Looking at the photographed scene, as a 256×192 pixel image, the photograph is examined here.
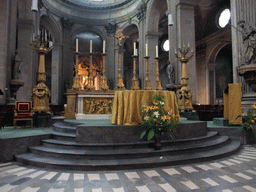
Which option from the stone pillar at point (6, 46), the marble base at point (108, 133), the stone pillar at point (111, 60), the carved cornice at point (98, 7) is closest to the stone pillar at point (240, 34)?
the marble base at point (108, 133)

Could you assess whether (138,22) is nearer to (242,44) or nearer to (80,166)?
(242,44)

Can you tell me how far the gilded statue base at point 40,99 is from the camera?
247 inches

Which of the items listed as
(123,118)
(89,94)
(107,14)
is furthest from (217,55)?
(123,118)

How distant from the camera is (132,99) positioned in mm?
4223

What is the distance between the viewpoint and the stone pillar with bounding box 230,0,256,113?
23.2ft

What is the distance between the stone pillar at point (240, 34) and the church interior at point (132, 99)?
4 cm

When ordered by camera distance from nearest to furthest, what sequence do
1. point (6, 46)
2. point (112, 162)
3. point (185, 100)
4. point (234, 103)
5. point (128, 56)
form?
point (112, 162) → point (234, 103) → point (185, 100) → point (6, 46) → point (128, 56)

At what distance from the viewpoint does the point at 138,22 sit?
56.5 ft

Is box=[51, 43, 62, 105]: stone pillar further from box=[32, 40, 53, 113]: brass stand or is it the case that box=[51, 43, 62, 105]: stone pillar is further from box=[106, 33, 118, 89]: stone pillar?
box=[32, 40, 53, 113]: brass stand

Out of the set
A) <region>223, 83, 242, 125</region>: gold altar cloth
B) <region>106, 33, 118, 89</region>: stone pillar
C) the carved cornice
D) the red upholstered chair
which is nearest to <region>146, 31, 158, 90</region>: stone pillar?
<region>106, 33, 118, 89</region>: stone pillar

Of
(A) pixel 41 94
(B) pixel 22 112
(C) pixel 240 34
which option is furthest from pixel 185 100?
(B) pixel 22 112

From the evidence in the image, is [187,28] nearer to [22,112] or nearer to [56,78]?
[22,112]

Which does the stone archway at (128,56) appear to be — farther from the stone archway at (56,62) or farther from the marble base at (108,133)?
the marble base at (108,133)

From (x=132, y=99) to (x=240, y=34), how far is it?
614cm
